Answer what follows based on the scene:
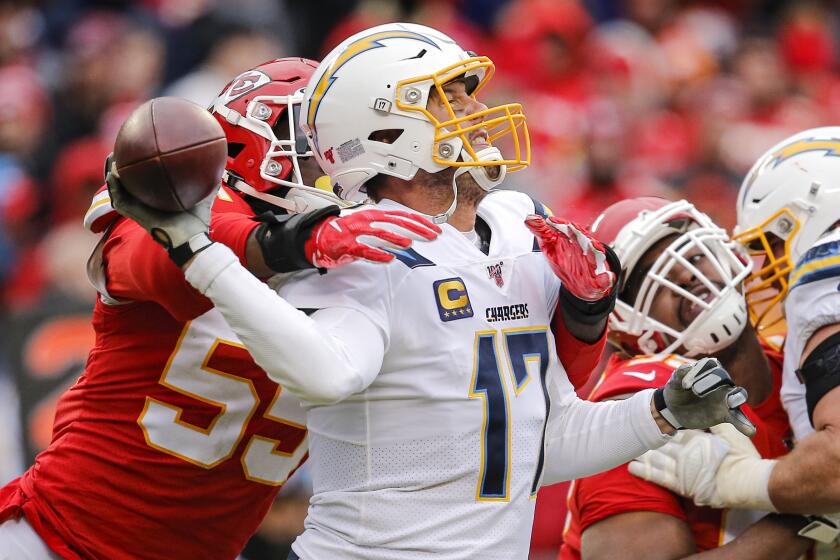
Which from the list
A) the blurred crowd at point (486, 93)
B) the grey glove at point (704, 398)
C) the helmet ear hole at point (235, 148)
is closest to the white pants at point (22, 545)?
the helmet ear hole at point (235, 148)

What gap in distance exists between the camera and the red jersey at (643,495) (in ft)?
11.2

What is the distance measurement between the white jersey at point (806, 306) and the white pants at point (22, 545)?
2.00 m

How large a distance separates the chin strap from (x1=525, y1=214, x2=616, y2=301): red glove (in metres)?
0.12

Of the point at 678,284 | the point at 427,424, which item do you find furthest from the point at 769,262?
the point at 427,424

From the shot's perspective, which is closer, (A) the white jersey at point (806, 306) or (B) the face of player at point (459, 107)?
(B) the face of player at point (459, 107)

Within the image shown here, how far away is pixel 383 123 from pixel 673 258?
1.09m

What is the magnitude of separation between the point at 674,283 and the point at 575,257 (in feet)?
2.74

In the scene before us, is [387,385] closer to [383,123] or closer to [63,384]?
[383,123]

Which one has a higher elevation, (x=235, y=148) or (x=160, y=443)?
(x=235, y=148)

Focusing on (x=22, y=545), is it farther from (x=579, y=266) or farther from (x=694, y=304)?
(x=694, y=304)

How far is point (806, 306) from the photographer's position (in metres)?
3.30

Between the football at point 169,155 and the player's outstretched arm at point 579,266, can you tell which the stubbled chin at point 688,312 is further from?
the football at point 169,155

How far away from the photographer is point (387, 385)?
2.76 meters

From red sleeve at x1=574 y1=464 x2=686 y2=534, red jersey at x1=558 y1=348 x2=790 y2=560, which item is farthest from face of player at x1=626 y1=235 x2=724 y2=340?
red sleeve at x1=574 y1=464 x2=686 y2=534
